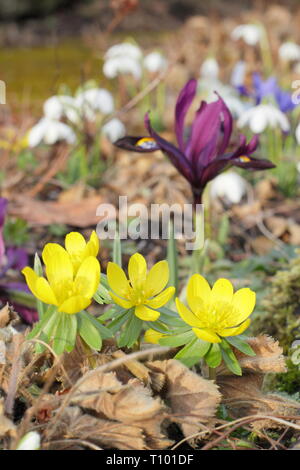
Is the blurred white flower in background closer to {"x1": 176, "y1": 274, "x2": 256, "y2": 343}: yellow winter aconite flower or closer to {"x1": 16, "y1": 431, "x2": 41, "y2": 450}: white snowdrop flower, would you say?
{"x1": 176, "y1": 274, "x2": 256, "y2": 343}: yellow winter aconite flower

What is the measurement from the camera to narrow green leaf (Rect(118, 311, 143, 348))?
1.20 meters

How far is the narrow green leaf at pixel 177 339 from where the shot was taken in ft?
3.89

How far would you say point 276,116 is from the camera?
2719 millimetres

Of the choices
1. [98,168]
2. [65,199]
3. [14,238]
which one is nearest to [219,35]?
[98,168]

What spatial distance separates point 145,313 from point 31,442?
1.01 ft

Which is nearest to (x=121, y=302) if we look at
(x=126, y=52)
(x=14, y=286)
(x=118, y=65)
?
(x=14, y=286)

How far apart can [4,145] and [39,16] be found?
6586mm

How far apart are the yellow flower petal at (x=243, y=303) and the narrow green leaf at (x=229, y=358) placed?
2.3 inches

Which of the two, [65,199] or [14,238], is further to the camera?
[65,199]

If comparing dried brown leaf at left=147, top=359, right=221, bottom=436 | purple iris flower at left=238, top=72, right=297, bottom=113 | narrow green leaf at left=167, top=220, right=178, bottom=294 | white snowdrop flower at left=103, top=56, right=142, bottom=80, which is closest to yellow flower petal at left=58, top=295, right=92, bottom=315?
dried brown leaf at left=147, top=359, right=221, bottom=436

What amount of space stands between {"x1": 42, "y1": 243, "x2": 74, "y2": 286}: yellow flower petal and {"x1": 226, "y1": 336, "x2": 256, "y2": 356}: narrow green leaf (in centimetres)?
30

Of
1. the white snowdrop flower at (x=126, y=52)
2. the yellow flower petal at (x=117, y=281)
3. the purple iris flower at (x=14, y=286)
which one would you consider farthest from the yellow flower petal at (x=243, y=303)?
the white snowdrop flower at (x=126, y=52)

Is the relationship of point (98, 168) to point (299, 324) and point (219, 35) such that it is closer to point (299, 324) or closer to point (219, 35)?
point (299, 324)

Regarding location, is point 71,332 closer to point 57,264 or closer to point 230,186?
point 57,264
